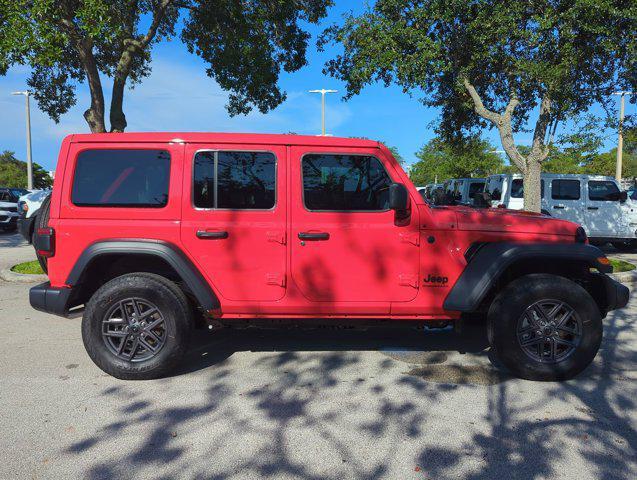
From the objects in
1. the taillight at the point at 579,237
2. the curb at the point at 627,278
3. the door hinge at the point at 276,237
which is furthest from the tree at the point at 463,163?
the door hinge at the point at 276,237

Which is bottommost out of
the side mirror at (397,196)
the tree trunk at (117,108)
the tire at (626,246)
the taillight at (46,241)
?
the tire at (626,246)

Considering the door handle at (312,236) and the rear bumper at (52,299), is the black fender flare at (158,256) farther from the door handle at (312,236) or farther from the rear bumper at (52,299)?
the door handle at (312,236)

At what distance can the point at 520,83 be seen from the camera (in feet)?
28.6

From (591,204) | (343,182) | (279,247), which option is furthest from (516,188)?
(279,247)

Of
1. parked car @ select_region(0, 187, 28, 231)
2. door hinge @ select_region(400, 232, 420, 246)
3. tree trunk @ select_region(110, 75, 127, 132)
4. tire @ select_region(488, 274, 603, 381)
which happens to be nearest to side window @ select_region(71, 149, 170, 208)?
door hinge @ select_region(400, 232, 420, 246)

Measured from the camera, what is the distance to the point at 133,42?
26.3ft

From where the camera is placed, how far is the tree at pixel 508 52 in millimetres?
7625

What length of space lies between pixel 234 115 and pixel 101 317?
26.7ft

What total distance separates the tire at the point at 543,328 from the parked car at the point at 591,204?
8143mm

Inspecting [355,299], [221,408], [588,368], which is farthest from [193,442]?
[588,368]

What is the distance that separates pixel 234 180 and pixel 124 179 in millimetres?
907

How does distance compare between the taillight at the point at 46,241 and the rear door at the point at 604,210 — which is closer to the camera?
the taillight at the point at 46,241

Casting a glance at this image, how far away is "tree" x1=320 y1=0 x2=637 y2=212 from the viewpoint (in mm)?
7625

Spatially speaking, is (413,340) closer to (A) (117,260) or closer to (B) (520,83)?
(A) (117,260)
